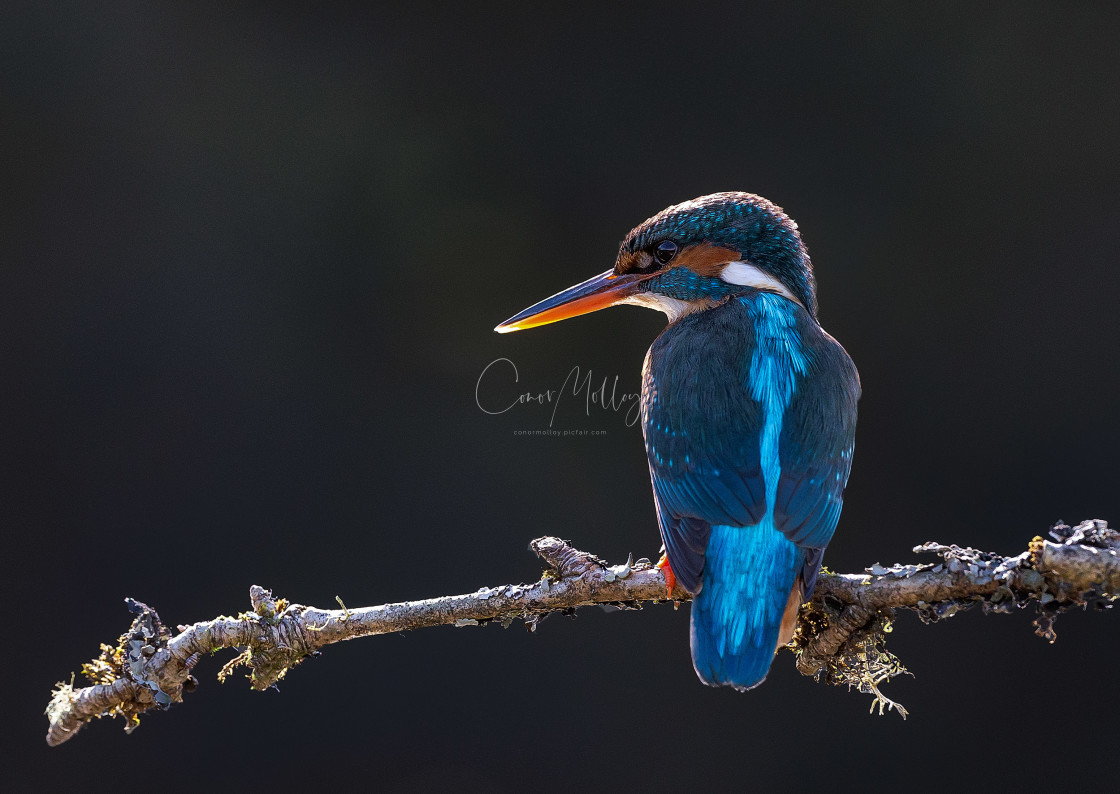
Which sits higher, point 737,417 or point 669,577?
point 737,417

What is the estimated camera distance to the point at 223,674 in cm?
136

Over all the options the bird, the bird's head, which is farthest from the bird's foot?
the bird's head

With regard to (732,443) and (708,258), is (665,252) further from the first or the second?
(732,443)

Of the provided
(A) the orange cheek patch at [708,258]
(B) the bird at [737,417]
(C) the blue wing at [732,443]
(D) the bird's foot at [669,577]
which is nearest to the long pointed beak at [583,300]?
(B) the bird at [737,417]

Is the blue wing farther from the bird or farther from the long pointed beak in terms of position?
the long pointed beak

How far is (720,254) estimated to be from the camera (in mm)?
1836

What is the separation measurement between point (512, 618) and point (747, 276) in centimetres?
85

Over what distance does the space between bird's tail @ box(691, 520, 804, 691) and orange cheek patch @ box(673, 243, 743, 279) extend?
63 cm

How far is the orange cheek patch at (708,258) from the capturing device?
183cm

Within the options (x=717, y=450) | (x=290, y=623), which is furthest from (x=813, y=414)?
(x=290, y=623)

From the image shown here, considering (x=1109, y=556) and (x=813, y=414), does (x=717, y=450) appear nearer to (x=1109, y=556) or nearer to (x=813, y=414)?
(x=813, y=414)

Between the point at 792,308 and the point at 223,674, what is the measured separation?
114cm

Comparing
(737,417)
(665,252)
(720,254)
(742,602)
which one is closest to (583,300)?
(665,252)

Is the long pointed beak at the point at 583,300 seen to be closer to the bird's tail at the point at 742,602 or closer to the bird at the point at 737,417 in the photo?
the bird at the point at 737,417
